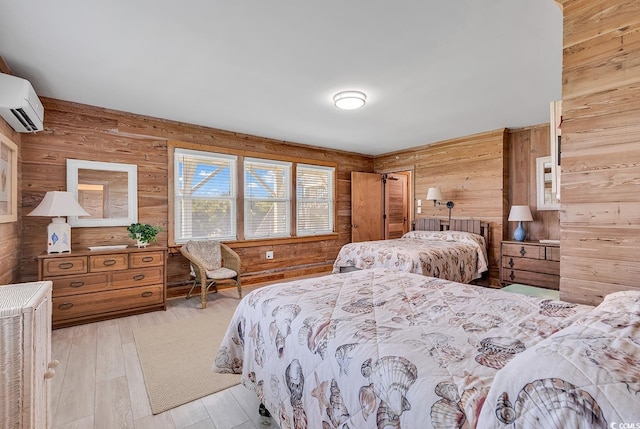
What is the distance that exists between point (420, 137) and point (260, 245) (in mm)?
3285

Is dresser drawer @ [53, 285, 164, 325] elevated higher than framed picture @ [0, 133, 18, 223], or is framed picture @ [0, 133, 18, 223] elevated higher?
framed picture @ [0, 133, 18, 223]

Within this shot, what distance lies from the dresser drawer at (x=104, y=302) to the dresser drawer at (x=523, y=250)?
4735 millimetres

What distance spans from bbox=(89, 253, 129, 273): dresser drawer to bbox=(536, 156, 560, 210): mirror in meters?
5.57

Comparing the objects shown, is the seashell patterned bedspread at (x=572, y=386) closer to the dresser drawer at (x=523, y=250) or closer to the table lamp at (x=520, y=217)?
the dresser drawer at (x=523, y=250)

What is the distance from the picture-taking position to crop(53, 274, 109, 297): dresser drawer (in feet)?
9.97

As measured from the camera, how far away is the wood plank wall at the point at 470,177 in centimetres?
470

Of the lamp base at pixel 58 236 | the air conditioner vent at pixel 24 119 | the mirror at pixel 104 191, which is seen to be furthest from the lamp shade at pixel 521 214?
the air conditioner vent at pixel 24 119

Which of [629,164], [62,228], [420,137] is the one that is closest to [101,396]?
[62,228]

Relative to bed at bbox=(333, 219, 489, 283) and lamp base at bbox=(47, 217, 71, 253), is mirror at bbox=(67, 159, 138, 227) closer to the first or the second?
lamp base at bbox=(47, 217, 71, 253)

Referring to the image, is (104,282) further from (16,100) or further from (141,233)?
(16,100)

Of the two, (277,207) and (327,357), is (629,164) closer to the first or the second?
(327,357)

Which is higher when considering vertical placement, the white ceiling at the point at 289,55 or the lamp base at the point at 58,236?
the white ceiling at the point at 289,55

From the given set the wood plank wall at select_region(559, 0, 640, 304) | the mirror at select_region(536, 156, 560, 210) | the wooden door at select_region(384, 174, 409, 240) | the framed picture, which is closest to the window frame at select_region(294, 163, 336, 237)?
the wooden door at select_region(384, 174, 409, 240)

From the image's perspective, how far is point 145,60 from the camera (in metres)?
2.52
